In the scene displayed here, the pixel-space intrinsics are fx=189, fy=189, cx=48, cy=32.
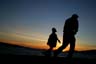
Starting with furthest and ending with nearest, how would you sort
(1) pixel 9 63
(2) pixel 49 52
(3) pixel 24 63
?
1. (2) pixel 49 52
2. (3) pixel 24 63
3. (1) pixel 9 63

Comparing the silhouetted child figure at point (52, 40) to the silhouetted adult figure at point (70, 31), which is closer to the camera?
the silhouetted adult figure at point (70, 31)

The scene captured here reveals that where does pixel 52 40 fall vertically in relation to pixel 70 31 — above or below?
below

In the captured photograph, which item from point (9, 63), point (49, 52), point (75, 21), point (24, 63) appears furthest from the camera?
point (49, 52)

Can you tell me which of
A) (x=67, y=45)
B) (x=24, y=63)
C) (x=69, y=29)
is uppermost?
(x=69, y=29)

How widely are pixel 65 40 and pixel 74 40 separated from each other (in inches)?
18.7

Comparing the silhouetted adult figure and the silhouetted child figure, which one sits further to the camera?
the silhouetted child figure

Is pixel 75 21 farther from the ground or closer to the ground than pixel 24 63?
farther from the ground

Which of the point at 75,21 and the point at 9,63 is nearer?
the point at 9,63

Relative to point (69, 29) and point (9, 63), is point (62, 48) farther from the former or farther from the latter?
point (9, 63)

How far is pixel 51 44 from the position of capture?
15.7 meters

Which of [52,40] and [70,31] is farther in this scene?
[52,40]

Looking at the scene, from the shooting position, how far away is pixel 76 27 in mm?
10000

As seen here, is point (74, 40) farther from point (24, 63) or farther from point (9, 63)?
point (9, 63)

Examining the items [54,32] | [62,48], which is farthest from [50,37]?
[62,48]
